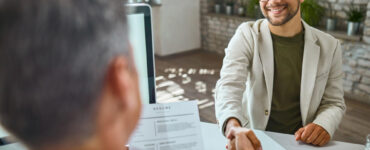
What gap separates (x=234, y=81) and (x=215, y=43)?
13.1 feet

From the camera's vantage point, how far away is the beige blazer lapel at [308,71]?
1.30m

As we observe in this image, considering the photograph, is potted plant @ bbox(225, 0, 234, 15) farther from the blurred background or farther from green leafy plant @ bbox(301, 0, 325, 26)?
green leafy plant @ bbox(301, 0, 325, 26)

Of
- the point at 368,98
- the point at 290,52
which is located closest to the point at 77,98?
the point at 290,52

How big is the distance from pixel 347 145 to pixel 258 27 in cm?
61

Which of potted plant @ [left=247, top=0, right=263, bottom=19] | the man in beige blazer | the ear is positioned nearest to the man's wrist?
the man in beige blazer

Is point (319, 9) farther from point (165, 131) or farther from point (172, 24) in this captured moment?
point (165, 131)

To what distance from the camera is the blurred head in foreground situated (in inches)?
9.2

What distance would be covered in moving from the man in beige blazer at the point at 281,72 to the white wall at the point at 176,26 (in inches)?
144

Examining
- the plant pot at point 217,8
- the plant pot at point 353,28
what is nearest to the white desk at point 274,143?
the plant pot at point 353,28

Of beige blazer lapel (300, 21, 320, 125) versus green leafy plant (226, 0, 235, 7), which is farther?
green leafy plant (226, 0, 235, 7)

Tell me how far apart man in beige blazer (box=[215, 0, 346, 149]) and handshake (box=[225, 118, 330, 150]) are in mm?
132

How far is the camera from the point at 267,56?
1349mm

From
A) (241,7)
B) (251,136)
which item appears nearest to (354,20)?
(241,7)

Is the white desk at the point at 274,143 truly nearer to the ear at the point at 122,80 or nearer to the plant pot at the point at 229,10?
the ear at the point at 122,80
